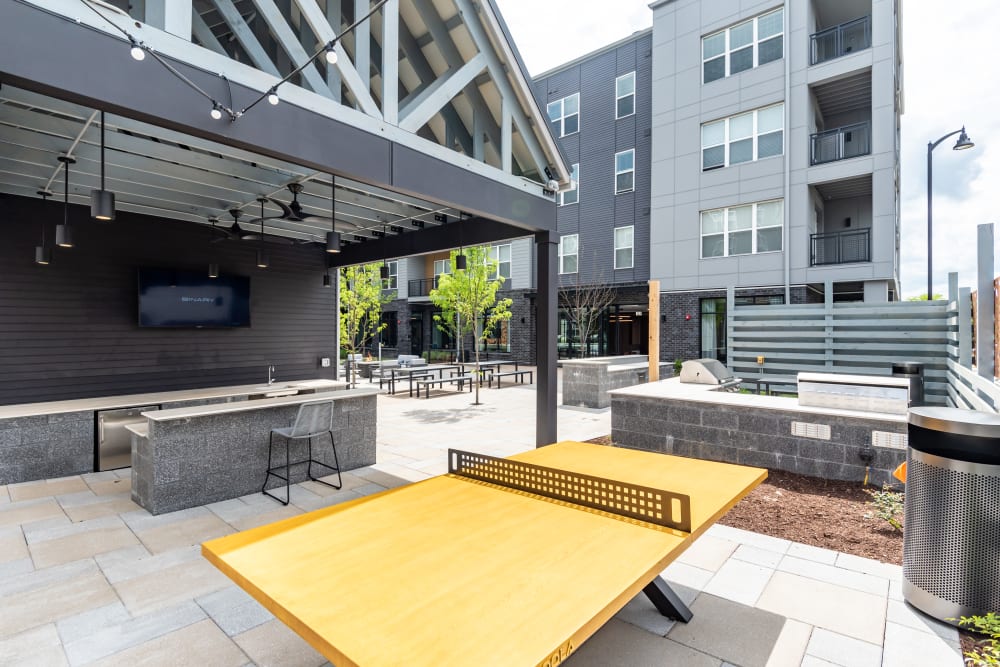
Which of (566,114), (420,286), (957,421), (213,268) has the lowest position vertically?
(957,421)

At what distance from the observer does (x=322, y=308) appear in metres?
10.1

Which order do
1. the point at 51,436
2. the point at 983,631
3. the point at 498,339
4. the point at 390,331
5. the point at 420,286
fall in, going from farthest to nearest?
the point at 390,331 → the point at 420,286 → the point at 498,339 → the point at 51,436 → the point at 983,631

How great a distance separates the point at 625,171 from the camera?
59.8 feet

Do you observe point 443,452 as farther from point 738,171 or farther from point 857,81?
point 857,81

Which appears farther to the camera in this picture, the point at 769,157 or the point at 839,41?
the point at 769,157

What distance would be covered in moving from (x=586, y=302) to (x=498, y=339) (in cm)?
596

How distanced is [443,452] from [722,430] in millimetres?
3604

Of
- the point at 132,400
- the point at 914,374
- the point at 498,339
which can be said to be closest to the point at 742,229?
the point at 914,374

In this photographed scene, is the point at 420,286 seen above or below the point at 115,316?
above

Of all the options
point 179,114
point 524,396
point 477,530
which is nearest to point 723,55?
point 524,396

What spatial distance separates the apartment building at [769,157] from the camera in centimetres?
1282

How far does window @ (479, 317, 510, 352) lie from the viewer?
2267cm

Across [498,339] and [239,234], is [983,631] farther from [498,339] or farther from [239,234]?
[498,339]

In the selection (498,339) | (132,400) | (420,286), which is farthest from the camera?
(420,286)
